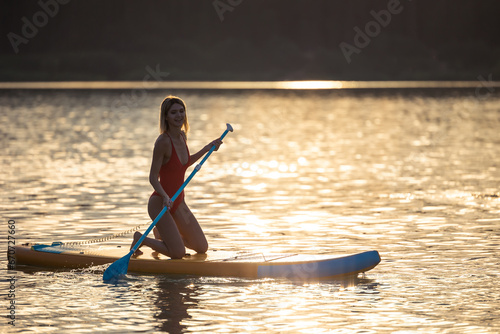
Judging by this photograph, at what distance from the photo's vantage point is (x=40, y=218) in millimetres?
13898

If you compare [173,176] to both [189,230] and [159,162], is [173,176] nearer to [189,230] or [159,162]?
[159,162]

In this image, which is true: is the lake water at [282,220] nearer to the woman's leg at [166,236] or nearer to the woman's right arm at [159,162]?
the woman's leg at [166,236]

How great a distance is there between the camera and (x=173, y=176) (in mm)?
10445

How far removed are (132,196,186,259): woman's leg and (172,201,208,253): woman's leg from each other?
0.16 m

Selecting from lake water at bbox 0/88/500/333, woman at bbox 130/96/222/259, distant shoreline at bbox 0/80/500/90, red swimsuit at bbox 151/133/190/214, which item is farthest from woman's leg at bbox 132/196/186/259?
distant shoreline at bbox 0/80/500/90

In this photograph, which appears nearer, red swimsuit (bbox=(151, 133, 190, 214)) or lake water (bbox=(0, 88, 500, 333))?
lake water (bbox=(0, 88, 500, 333))

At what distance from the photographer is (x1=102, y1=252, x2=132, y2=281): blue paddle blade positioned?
32.6 ft

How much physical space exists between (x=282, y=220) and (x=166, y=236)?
3.85 meters

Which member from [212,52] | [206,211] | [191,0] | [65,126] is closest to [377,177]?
[206,211]

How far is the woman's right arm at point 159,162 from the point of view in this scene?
33.4ft

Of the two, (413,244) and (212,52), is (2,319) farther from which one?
(212,52)

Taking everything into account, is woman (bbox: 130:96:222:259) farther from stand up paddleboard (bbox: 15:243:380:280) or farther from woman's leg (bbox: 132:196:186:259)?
stand up paddleboard (bbox: 15:243:380:280)

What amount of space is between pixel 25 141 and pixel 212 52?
66285mm

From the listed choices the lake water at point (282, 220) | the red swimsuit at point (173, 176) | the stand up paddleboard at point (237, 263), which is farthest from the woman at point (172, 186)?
the lake water at point (282, 220)
